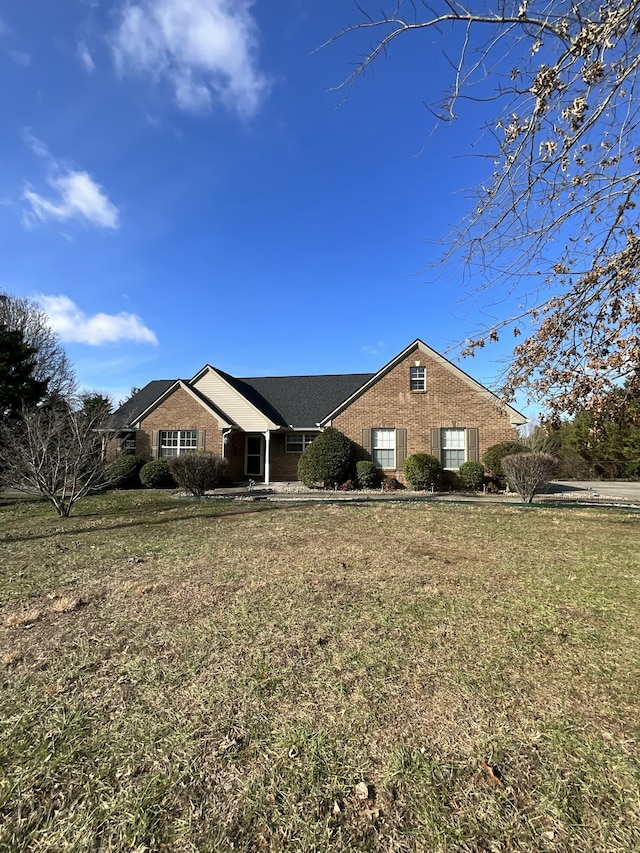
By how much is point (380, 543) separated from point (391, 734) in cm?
493

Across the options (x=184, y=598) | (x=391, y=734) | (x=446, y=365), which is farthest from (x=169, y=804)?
(x=446, y=365)

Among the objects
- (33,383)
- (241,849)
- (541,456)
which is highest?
(33,383)

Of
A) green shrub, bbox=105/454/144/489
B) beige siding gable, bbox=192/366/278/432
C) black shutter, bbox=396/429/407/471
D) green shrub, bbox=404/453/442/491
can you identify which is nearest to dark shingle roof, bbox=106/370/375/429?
beige siding gable, bbox=192/366/278/432

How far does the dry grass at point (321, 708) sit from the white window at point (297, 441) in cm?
1589

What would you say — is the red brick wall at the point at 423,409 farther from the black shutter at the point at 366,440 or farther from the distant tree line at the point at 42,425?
the distant tree line at the point at 42,425

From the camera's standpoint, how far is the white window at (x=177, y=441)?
69.4ft

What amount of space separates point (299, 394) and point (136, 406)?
876 centimetres

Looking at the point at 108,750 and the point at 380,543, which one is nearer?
the point at 108,750

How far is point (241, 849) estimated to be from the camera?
1819 mm

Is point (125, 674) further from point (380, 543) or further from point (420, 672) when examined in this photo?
point (380, 543)

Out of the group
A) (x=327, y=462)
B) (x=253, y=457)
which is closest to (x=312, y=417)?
(x=253, y=457)

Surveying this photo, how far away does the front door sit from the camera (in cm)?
2295

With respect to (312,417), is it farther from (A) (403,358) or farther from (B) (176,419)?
(B) (176,419)

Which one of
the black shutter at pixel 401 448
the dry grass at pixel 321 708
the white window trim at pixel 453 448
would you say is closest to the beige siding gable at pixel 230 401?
the black shutter at pixel 401 448
